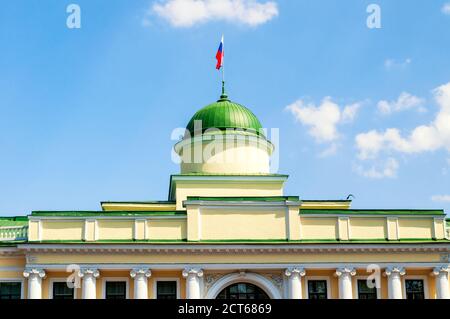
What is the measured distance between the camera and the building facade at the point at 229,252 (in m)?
35.5

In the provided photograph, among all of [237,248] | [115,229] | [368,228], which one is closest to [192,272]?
[237,248]

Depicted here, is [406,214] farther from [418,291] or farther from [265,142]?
[265,142]

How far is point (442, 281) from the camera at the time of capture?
35.9 metres

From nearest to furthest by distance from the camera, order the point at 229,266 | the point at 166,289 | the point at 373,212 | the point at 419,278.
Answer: the point at 229,266, the point at 166,289, the point at 419,278, the point at 373,212

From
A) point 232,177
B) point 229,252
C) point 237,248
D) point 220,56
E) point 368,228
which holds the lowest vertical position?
point 229,252

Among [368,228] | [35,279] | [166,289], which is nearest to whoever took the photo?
[35,279]

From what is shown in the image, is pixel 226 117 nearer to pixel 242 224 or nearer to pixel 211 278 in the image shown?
pixel 242 224

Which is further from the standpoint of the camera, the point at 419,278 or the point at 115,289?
the point at 419,278

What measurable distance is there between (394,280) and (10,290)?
18809 mm

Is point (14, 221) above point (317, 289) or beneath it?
above

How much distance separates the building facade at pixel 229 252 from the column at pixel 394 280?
0.05 meters

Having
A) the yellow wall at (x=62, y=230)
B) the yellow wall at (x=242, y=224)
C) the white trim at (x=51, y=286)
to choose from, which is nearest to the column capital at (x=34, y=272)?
the white trim at (x=51, y=286)

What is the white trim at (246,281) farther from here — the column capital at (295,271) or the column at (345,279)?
the column at (345,279)
